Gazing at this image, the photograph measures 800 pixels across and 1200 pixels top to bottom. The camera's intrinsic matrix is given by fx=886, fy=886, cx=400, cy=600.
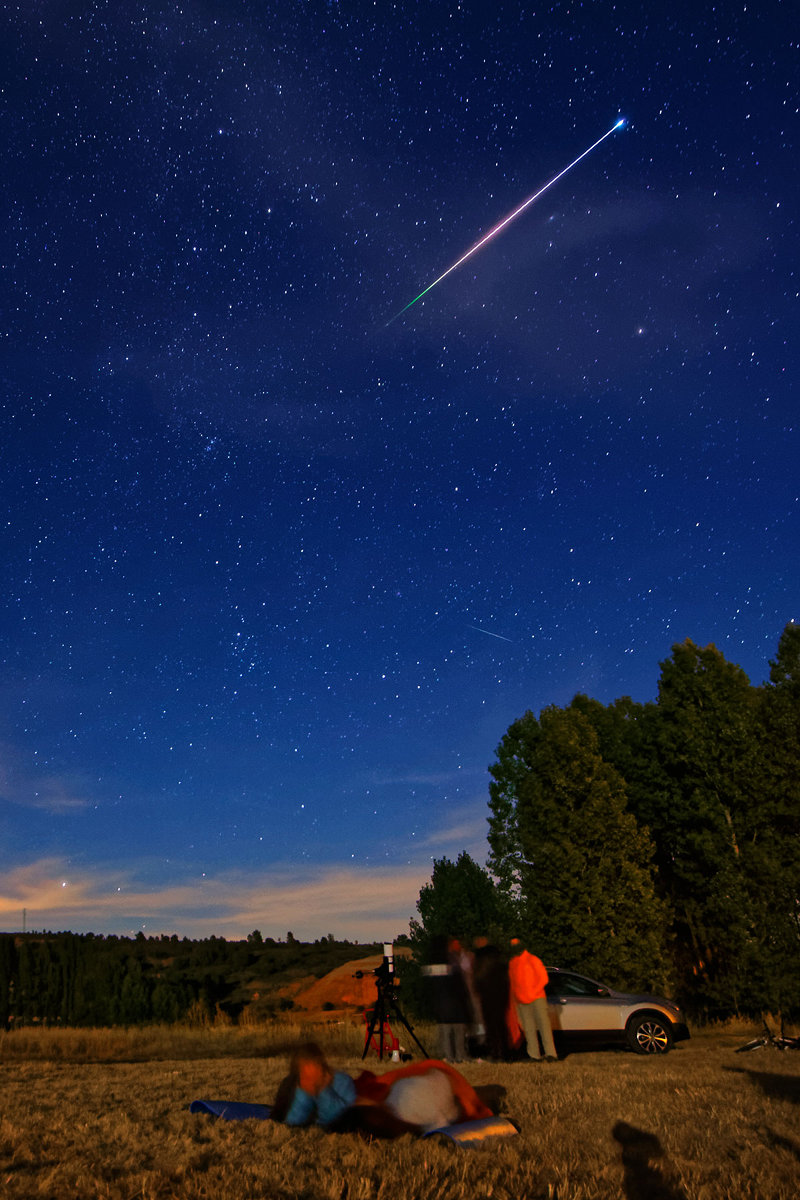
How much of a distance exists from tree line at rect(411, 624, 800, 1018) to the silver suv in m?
6.73

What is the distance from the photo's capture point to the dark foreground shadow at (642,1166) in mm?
5133

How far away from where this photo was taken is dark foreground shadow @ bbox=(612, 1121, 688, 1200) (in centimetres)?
513

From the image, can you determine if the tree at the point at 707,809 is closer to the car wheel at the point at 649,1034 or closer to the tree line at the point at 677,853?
the tree line at the point at 677,853

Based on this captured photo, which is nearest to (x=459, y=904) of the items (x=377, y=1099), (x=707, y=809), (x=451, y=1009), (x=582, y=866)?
(x=582, y=866)

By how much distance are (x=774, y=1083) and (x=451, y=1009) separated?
16.9 feet

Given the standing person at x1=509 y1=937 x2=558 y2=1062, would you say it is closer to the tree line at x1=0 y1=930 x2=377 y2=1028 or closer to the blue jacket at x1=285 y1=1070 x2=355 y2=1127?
the blue jacket at x1=285 y1=1070 x2=355 y2=1127

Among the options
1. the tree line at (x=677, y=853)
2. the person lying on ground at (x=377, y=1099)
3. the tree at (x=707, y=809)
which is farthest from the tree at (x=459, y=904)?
the person lying on ground at (x=377, y=1099)

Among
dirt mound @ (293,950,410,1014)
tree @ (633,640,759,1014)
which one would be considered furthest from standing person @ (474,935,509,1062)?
dirt mound @ (293,950,410,1014)

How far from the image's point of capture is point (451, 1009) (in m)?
13.8

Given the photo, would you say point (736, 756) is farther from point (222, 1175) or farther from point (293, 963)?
point (293, 963)

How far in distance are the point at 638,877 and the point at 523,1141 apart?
16862 mm

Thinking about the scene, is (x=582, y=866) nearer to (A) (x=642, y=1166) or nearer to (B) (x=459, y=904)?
(B) (x=459, y=904)

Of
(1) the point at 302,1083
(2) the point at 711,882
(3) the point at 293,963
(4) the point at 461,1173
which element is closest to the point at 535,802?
(2) the point at 711,882

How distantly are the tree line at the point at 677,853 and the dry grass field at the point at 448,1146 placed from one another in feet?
33.7
